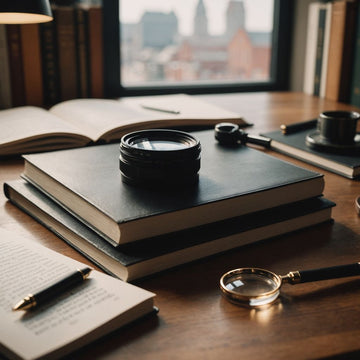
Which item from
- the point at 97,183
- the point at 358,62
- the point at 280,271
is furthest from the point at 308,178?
the point at 358,62

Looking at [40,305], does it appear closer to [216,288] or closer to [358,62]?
[216,288]

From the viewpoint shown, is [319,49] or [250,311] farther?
[319,49]

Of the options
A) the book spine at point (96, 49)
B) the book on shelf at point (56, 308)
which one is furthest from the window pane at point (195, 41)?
the book on shelf at point (56, 308)

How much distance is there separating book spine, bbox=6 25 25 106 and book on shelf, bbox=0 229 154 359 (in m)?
1.08

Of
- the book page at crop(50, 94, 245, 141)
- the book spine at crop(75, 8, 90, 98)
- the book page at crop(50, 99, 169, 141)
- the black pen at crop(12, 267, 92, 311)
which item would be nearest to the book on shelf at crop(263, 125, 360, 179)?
the book page at crop(50, 94, 245, 141)

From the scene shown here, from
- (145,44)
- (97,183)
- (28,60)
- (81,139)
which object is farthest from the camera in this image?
(145,44)

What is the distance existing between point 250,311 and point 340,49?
1347 millimetres

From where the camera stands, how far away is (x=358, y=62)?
67.8 inches

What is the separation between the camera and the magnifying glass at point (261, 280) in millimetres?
613

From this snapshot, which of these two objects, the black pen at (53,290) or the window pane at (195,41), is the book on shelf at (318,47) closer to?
the window pane at (195,41)

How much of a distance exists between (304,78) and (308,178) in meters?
1.35

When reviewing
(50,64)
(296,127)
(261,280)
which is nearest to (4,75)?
(50,64)

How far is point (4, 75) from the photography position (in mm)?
1614

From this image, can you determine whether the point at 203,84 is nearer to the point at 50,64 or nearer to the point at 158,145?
the point at 50,64
